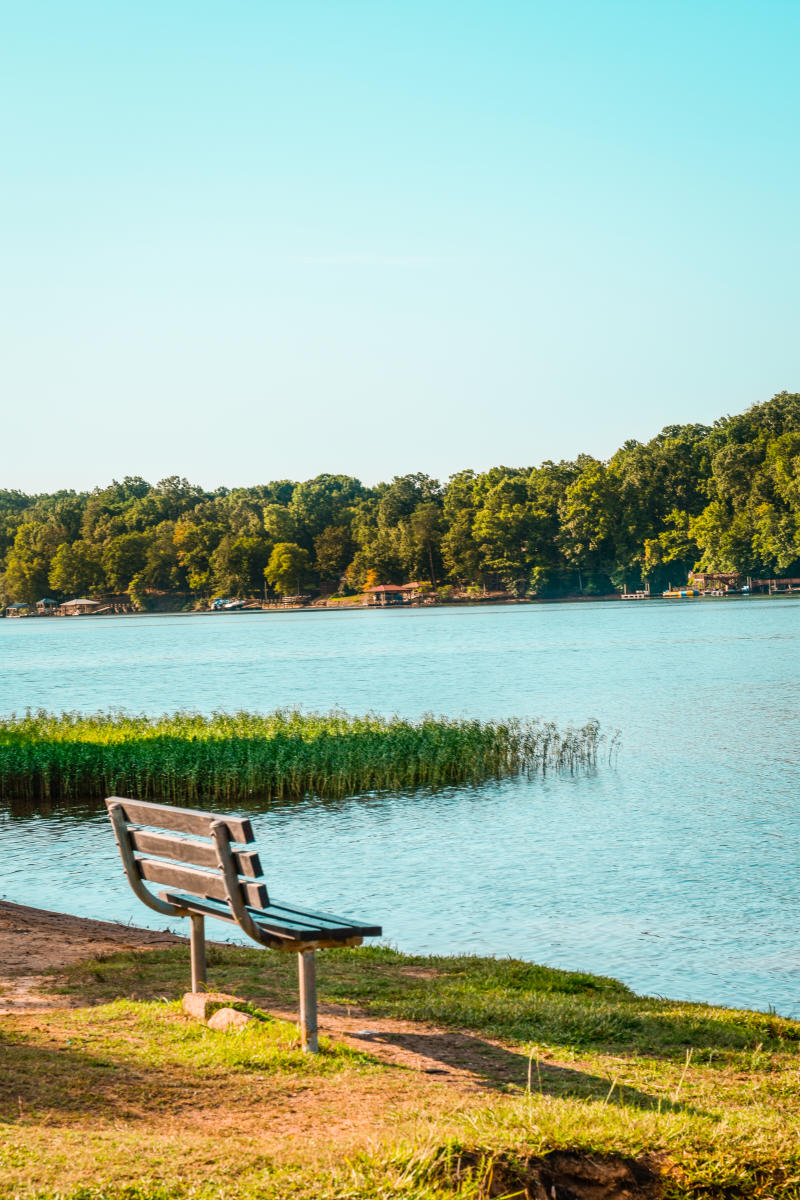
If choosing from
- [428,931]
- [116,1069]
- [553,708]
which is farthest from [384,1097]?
[553,708]

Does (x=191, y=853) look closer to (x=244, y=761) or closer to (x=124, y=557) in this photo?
Result: (x=244, y=761)

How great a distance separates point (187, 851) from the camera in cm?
650

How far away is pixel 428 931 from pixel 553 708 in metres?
25.4

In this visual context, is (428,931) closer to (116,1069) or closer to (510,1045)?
(510,1045)

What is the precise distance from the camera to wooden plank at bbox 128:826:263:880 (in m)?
6.02

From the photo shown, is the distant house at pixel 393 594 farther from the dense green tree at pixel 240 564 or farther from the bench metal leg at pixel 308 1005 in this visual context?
the bench metal leg at pixel 308 1005

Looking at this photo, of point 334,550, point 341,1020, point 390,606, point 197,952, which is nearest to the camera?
point 341,1020

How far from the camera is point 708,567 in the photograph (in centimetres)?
14700

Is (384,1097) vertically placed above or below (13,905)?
above

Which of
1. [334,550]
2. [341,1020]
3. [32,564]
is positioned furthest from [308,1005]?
[32,564]

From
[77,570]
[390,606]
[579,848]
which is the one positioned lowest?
[579,848]

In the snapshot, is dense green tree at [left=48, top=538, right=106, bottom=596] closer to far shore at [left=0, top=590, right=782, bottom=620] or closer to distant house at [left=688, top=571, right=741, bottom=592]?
far shore at [left=0, top=590, right=782, bottom=620]

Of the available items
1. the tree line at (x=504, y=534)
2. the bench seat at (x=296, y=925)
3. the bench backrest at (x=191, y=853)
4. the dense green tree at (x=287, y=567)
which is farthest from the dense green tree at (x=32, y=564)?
the bench seat at (x=296, y=925)

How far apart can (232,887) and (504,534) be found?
516 feet
